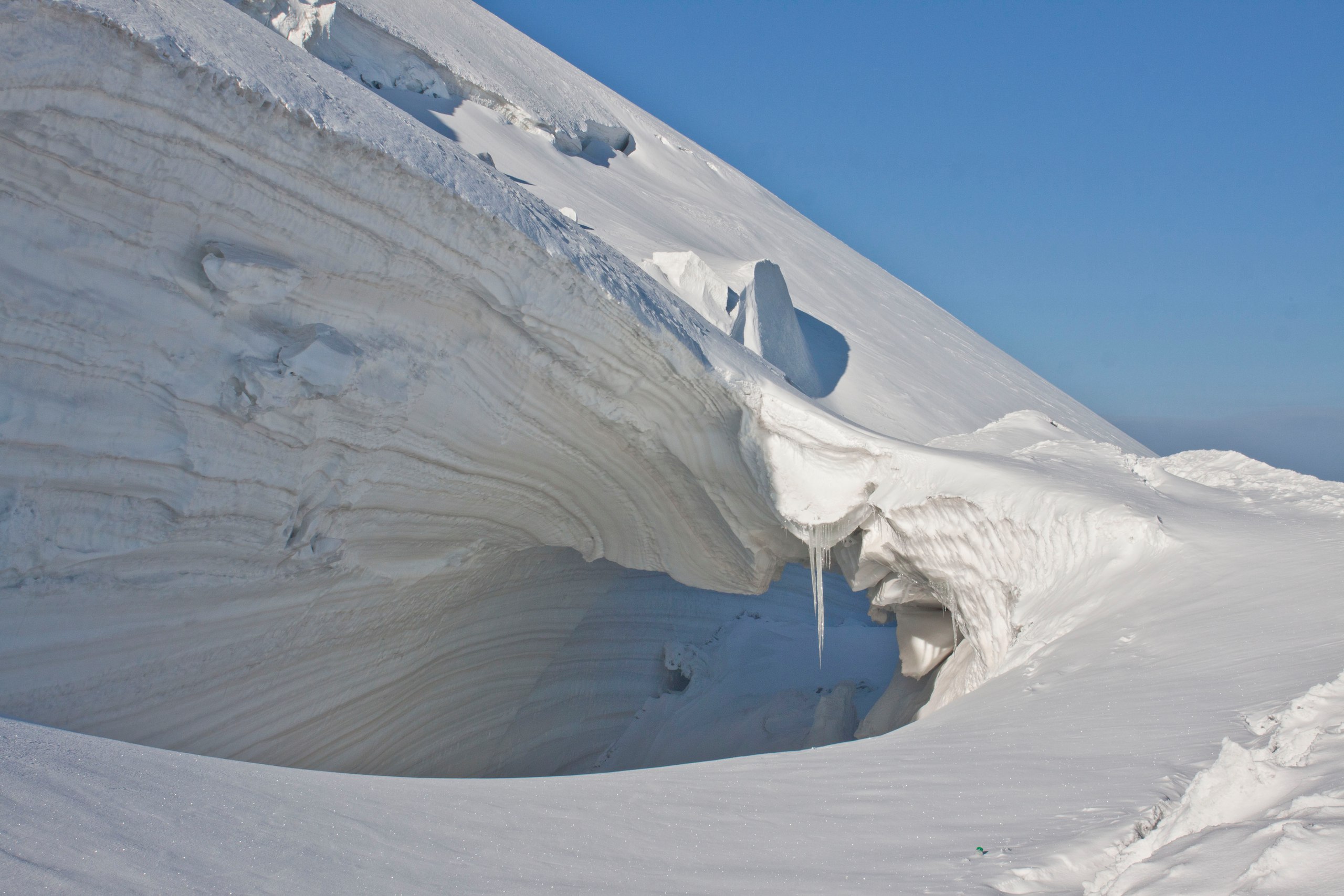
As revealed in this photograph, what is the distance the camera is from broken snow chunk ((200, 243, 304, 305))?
109 inches

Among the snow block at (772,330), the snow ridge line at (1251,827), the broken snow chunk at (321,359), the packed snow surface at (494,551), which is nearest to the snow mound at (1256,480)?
the packed snow surface at (494,551)

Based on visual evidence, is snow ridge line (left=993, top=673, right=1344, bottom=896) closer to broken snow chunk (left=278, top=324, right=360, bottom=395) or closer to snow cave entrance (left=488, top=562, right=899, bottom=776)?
broken snow chunk (left=278, top=324, right=360, bottom=395)

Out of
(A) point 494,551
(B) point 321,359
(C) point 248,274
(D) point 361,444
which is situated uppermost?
(C) point 248,274

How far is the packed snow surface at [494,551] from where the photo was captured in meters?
1.41

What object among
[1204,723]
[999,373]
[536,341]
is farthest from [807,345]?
[1204,723]

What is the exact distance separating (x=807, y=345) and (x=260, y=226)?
3.50 m

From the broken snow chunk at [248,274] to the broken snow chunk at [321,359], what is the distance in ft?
0.55

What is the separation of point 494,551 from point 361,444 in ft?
3.64

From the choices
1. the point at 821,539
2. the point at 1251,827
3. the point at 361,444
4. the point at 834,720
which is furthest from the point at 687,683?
the point at 1251,827

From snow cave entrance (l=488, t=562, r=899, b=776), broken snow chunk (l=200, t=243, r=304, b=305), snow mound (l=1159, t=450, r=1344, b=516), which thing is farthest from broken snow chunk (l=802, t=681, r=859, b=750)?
broken snow chunk (l=200, t=243, r=304, b=305)

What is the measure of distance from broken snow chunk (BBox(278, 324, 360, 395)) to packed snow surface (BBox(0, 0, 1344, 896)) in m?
0.02

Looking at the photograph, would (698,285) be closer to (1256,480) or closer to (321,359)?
(321,359)

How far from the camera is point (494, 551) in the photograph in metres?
4.27

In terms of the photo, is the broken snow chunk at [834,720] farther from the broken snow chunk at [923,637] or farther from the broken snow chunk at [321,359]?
the broken snow chunk at [321,359]
